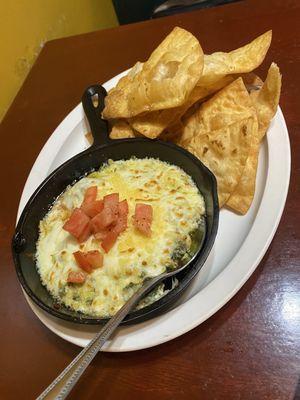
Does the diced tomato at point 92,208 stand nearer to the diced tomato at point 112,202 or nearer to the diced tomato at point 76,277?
the diced tomato at point 112,202

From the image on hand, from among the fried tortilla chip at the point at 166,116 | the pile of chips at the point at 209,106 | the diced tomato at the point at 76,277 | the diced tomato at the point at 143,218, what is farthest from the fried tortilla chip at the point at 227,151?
the diced tomato at the point at 76,277

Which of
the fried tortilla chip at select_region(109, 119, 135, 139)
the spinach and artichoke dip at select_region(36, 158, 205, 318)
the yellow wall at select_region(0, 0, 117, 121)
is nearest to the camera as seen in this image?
the spinach and artichoke dip at select_region(36, 158, 205, 318)

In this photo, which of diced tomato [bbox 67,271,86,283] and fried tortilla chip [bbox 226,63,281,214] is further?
fried tortilla chip [bbox 226,63,281,214]

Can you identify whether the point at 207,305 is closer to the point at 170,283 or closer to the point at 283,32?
the point at 170,283

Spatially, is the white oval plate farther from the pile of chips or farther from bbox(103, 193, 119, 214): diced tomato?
Answer: bbox(103, 193, 119, 214): diced tomato

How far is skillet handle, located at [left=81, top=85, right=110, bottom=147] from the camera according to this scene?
4.92 feet

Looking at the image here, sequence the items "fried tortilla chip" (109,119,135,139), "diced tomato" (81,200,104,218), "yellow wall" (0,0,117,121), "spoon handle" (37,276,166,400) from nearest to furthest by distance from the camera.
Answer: "spoon handle" (37,276,166,400) → "diced tomato" (81,200,104,218) → "fried tortilla chip" (109,119,135,139) → "yellow wall" (0,0,117,121)

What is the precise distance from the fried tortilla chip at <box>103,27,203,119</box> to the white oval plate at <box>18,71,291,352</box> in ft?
1.01

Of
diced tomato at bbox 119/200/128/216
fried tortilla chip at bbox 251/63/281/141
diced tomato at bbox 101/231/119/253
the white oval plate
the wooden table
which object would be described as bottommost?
the wooden table

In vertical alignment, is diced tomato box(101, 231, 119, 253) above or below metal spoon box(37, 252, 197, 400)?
above

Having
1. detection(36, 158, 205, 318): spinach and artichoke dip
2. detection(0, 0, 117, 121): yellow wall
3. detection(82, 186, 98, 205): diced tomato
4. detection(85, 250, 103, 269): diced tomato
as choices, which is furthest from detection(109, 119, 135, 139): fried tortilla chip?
detection(0, 0, 117, 121): yellow wall

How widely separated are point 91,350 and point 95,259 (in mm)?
265

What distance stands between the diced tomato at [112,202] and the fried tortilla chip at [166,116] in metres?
0.25

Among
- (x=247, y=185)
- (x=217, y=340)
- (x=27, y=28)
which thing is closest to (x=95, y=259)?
(x=217, y=340)
